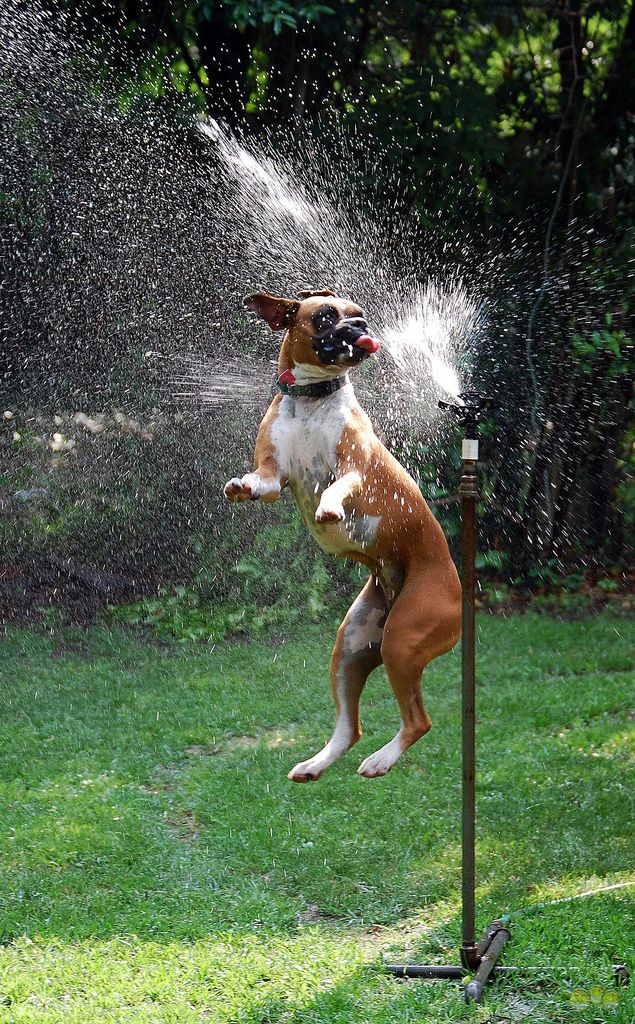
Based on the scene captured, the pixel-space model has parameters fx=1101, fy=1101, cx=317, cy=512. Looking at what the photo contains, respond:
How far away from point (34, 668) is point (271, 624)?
1.40 metres

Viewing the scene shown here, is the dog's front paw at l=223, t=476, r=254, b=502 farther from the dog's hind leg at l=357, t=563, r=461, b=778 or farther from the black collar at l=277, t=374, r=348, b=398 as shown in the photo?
the dog's hind leg at l=357, t=563, r=461, b=778

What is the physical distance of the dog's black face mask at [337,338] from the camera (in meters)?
2.26

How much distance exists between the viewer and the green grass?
3.44m

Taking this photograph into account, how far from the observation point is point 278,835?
175 inches

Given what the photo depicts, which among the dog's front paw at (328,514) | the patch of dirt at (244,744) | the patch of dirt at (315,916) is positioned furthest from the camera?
the patch of dirt at (244,744)

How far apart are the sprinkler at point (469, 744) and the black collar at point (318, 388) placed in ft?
0.96

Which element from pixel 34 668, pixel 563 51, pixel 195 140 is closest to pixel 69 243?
pixel 195 140

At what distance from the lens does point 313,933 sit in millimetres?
3770

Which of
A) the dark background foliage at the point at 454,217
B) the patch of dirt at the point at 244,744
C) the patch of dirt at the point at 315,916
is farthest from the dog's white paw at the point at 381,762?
the dark background foliage at the point at 454,217

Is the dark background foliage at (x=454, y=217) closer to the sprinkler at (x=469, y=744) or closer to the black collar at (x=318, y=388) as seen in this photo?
the sprinkler at (x=469, y=744)

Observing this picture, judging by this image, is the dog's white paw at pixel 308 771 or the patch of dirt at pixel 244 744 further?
the patch of dirt at pixel 244 744

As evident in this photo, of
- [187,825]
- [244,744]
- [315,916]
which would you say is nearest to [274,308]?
[315,916]

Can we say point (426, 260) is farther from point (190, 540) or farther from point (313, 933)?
point (313, 933)

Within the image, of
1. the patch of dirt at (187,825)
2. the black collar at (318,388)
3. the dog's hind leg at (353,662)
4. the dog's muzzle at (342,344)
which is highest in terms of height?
the dog's muzzle at (342,344)
